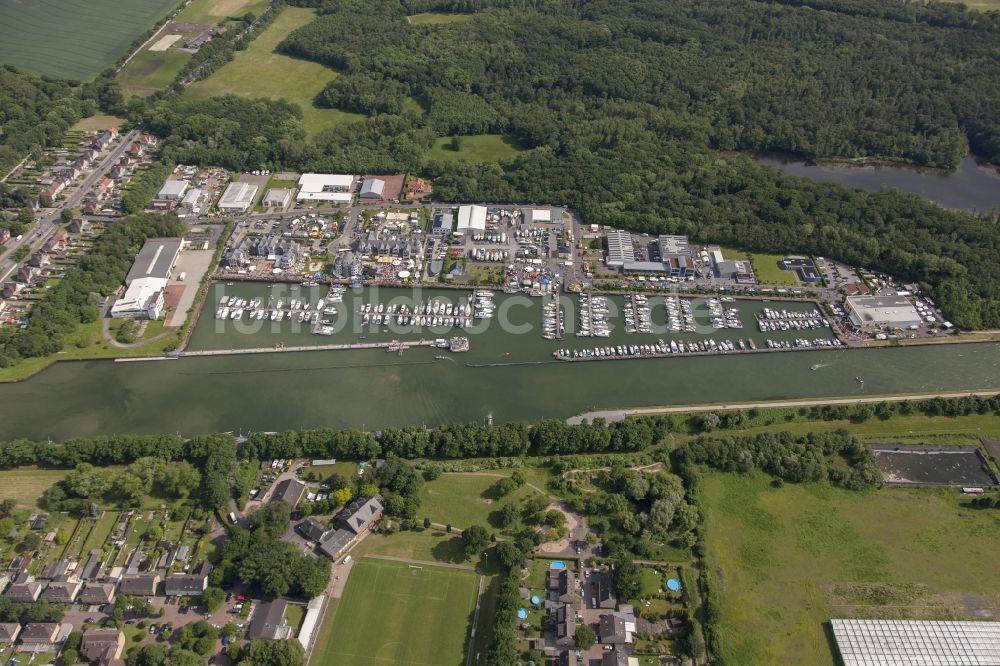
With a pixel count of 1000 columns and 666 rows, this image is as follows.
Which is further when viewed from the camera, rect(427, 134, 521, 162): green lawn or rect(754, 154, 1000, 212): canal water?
rect(427, 134, 521, 162): green lawn

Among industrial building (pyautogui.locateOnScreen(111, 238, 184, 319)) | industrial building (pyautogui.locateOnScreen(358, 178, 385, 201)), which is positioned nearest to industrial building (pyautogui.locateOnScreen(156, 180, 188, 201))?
industrial building (pyautogui.locateOnScreen(111, 238, 184, 319))

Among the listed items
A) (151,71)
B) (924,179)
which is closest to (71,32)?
(151,71)

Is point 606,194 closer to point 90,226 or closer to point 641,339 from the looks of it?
point 641,339

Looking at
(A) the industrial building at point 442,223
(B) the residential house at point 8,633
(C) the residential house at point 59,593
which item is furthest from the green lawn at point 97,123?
(B) the residential house at point 8,633

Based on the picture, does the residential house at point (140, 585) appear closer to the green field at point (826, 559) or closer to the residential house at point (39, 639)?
the residential house at point (39, 639)

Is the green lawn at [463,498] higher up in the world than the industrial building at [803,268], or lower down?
lower down

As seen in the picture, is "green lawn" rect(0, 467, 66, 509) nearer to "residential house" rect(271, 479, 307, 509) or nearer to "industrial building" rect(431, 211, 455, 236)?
"residential house" rect(271, 479, 307, 509)

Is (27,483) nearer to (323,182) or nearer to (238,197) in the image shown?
(238,197)
